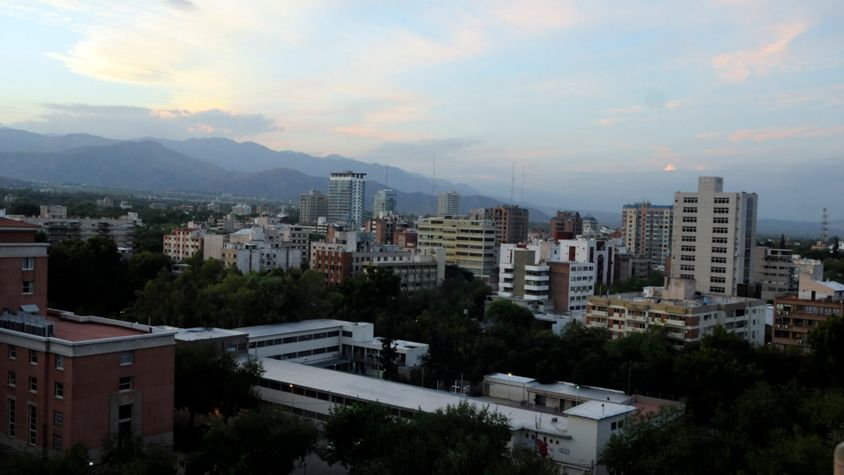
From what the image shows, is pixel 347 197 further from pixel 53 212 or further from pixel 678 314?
pixel 678 314

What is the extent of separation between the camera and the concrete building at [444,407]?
63.8 ft

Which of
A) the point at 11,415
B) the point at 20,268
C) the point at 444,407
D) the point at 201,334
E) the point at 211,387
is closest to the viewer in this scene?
the point at 11,415

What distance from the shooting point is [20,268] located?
20.8 metres

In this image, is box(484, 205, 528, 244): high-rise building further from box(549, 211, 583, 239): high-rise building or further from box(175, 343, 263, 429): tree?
box(175, 343, 263, 429): tree

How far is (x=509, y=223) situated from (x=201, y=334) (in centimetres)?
6047

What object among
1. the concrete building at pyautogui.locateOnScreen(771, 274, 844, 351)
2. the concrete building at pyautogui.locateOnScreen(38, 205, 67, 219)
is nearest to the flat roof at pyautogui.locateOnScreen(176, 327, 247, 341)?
the concrete building at pyautogui.locateOnScreen(771, 274, 844, 351)

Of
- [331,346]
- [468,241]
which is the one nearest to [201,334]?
[331,346]

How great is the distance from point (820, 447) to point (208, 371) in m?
14.7

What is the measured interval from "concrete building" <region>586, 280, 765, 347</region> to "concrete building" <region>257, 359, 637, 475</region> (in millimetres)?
14127

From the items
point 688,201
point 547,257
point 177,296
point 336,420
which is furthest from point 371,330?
point 688,201

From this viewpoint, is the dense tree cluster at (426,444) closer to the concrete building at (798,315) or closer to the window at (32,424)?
the window at (32,424)

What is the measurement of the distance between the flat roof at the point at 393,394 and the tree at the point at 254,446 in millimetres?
4125

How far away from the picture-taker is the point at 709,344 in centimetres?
2822

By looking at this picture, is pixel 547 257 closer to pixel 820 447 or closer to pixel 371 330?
pixel 371 330
